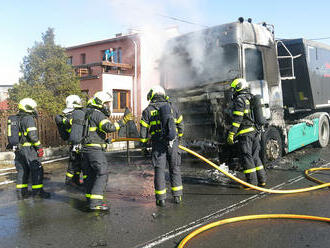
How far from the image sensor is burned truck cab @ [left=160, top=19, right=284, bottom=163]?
23.3 ft

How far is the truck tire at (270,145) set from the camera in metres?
7.32

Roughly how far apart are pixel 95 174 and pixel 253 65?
4.45 metres

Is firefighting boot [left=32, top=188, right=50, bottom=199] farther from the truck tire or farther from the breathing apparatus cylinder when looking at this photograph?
the truck tire

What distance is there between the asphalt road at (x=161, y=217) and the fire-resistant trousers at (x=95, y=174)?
0.88ft

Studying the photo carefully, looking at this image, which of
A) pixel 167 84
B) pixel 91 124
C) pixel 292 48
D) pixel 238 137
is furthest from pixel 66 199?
pixel 292 48

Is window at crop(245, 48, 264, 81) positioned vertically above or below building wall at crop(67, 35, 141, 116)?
below

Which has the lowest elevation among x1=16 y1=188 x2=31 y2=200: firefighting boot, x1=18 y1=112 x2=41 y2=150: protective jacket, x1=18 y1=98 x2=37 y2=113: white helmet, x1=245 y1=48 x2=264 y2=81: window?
x1=16 y1=188 x2=31 y2=200: firefighting boot

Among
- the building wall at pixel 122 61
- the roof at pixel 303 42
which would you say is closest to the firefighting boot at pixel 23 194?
the roof at pixel 303 42

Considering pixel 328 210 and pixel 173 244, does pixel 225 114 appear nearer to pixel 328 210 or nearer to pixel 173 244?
pixel 328 210

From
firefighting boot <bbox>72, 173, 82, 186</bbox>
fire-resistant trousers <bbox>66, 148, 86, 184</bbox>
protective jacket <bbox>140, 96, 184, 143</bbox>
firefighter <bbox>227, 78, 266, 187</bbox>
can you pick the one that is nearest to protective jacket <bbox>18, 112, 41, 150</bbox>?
fire-resistant trousers <bbox>66, 148, 86, 184</bbox>

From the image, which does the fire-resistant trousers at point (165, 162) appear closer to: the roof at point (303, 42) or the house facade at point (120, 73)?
the roof at point (303, 42)

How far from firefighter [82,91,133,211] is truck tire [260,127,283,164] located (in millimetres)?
3814

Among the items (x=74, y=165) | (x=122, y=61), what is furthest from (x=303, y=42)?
(x=122, y=61)

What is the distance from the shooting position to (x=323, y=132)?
1090 cm
